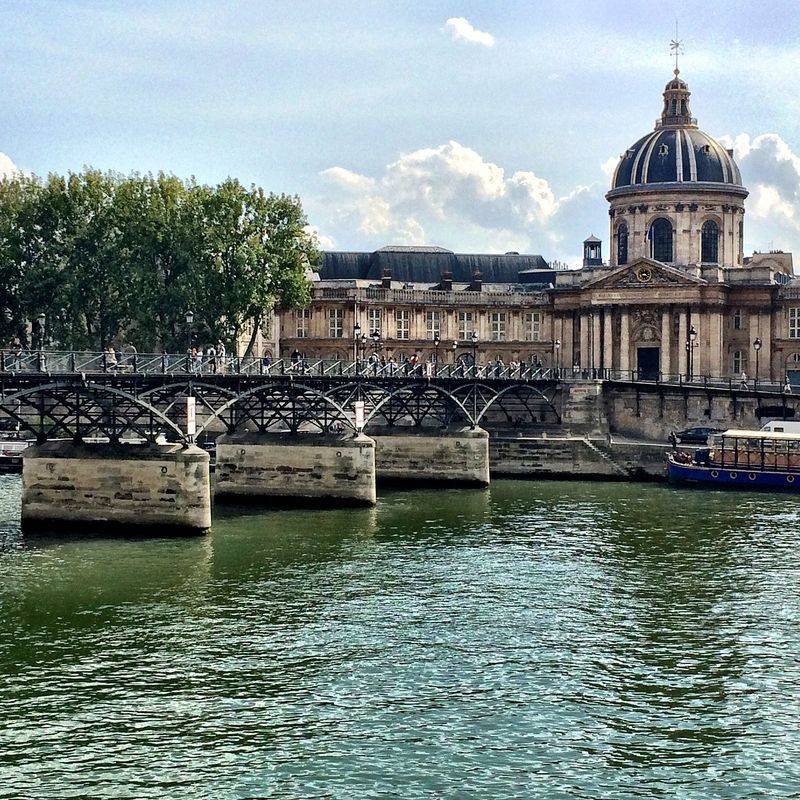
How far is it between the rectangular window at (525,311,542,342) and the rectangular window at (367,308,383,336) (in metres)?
15.7

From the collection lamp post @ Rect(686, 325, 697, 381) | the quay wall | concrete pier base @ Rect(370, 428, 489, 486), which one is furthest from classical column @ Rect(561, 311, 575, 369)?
concrete pier base @ Rect(370, 428, 489, 486)

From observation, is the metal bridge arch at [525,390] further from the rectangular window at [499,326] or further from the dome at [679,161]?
the dome at [679,161]

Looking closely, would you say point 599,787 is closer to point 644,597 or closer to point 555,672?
point 555,672

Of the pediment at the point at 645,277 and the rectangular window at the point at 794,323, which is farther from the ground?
the pediment at the point at 645,277

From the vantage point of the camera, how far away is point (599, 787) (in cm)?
3031

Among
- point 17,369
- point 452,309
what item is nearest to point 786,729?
point 17,369

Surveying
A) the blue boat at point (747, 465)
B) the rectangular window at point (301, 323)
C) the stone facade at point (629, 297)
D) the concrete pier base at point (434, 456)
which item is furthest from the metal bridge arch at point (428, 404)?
the rectangular window at point (301, 323)

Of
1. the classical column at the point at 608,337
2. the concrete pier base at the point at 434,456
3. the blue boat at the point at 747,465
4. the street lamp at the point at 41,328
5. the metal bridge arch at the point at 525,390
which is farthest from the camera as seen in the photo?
the classical column at the point at 608,337

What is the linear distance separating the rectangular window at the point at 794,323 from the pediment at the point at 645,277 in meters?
9.45

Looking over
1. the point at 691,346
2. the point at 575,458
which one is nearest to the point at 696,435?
the point at 575,458

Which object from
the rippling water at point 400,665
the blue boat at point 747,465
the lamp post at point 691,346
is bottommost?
the rippling water at point 400,665

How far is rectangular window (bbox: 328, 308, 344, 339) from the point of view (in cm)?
13962

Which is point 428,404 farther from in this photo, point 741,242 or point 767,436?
point 741,242

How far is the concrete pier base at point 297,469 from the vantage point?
75.1 metres
